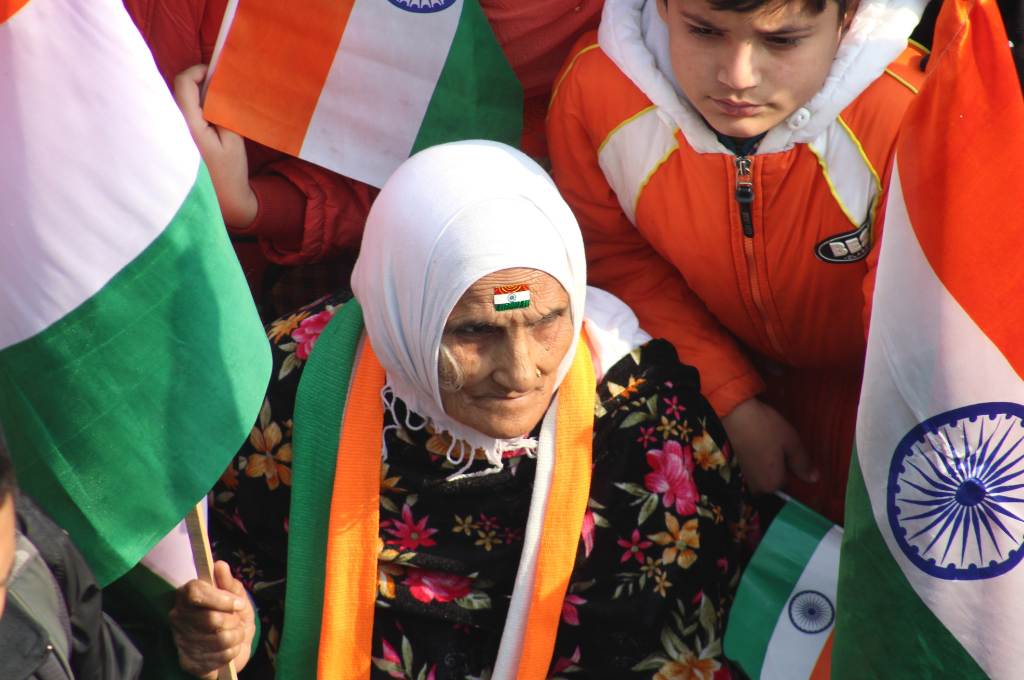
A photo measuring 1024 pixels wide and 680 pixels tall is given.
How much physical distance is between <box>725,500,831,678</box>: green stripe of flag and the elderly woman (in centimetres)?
6

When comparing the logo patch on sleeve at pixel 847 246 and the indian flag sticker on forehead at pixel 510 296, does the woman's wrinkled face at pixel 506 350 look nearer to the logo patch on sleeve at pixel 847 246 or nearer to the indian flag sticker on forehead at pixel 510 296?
the indian flag sticker on forehead at pixel 510 296

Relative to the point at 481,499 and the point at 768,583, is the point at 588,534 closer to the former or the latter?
the point at 481,499

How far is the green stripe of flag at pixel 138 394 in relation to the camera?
2277 millimetres

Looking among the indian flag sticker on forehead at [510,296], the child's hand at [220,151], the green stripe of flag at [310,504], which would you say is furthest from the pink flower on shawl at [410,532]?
the child's hand at [220,151]

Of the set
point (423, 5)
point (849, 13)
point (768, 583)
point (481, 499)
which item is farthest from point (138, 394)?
point (849, 13)

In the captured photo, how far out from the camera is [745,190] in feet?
8.66

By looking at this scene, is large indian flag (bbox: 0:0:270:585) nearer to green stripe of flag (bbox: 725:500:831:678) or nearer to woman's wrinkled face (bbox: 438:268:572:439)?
woman's wrinkled face (bbox: 438:268:572:439)

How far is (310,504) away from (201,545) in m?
0.29

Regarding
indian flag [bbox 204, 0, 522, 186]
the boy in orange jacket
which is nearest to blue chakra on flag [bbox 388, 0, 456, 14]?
indian flag [bbox 204, 0, 522, 186]

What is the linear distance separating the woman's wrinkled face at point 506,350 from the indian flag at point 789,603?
0.54 metres

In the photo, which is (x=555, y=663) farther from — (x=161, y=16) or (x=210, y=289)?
(x=161, y=16)

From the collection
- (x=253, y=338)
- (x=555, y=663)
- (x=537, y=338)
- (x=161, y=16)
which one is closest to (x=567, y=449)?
(x=537, y=338)

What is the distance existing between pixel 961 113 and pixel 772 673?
107cm

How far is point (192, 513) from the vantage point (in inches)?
95.3
